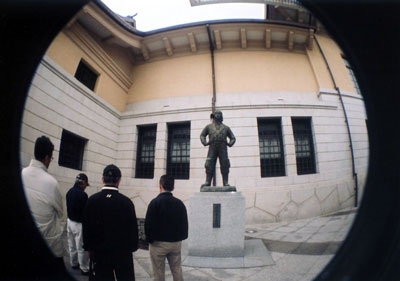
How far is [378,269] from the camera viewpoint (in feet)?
2.52

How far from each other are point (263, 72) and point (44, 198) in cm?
881

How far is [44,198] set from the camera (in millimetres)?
1331

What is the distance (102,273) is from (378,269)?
196 cm

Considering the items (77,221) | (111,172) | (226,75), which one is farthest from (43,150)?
(226,75)

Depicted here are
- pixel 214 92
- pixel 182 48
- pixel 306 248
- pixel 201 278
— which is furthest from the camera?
pixel 182 48

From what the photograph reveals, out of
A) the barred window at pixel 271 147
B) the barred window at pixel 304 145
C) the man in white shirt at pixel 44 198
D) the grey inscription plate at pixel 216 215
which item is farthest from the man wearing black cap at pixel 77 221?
the barred window at pixel 304 145

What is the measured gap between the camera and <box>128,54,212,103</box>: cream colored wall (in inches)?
321

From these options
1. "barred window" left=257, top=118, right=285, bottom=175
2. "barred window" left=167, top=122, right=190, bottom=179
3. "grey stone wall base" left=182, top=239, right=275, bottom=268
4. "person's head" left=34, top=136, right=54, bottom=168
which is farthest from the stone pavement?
"barred window" left=167, top=122, right=190, bottom=179

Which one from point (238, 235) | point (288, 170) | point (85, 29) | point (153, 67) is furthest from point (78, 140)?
point (288, 170)

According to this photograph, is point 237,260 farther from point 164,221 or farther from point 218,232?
point 164,221

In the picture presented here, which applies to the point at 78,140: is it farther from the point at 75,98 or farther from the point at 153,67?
the point at 153,67

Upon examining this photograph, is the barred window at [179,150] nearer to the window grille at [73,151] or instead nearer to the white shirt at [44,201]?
the window grille at [73,151]

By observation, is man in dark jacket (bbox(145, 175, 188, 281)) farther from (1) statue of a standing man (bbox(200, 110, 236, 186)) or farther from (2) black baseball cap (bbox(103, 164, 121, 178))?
(1) statue of a standing man (bbox(200, 110, 236, 186))

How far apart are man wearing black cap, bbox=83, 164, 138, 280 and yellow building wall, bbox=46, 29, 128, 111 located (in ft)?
20.1
